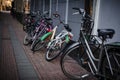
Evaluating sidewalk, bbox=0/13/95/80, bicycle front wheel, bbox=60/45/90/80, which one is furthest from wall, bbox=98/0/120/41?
sidewalk, bbox=0/13/95/80

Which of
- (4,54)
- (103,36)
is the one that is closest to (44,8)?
(4,54)

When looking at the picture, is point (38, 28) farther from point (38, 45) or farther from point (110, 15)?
point (110, 15)

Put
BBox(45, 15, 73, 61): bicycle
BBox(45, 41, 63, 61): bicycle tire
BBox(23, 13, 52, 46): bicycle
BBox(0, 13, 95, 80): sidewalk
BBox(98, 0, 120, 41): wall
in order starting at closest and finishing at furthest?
BBox(0, 13, 95, 80): sidewalk, BBox(98, 0, 120, 41): wall, BBox(45, 15, 73, 61): bicycle, BBox(45, 41, 63, 61): bicycle tire, BBox(23, 13, 52, 46): bicycle

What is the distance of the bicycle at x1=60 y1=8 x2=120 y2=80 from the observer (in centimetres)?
329

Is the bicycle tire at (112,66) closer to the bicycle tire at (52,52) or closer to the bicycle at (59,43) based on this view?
the bicycle at (59,43)

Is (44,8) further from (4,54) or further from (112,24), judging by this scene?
(112,24)

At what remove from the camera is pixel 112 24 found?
4.84m

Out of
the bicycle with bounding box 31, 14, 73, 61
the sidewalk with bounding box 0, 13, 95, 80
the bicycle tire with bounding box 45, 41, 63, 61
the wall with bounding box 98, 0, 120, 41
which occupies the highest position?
the wall with bounding box 98, 0, 120, 41

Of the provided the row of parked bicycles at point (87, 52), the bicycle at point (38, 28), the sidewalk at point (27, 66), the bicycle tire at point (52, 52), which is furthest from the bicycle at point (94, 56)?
the bicycle at point (38, 28)

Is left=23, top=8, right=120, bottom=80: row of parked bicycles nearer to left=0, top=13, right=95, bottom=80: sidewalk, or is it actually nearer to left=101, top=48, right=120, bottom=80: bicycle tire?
left=101, top=48, right=120, bottom=80: bicycle tire

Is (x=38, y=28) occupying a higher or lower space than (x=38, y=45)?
higher

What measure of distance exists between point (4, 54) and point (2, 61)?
2.55 ft

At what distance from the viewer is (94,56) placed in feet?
12.4

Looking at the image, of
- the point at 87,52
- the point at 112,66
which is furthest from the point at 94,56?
the point at 112,66
